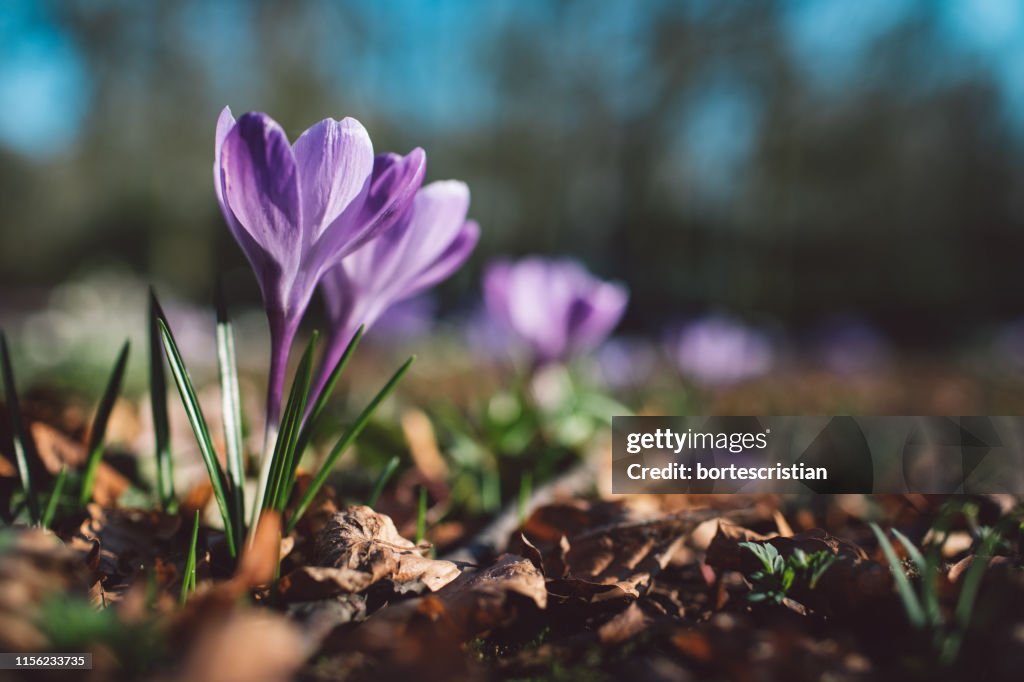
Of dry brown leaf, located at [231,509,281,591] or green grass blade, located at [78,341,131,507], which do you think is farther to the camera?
green grass blade, located at [78,341,131,507]

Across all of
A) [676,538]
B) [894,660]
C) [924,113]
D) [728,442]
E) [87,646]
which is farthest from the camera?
[924,113]

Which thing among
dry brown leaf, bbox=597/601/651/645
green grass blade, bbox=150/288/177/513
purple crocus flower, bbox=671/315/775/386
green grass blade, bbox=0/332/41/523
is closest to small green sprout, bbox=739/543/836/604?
dry brown leaf, bbox=597/601/651/645

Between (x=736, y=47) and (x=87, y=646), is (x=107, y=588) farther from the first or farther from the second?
(x=736, y=47)

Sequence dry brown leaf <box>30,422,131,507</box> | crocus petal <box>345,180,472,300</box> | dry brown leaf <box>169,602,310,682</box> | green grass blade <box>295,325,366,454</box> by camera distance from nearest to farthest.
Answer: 1. dry brown leaf <box>169,602,310,682</box>
2. green grass blade <box>295,325,366,454</box>
3. crocus petal <box>345,180,472,300</box>
4. dry brown leaf <box>30,422,131,507</box>

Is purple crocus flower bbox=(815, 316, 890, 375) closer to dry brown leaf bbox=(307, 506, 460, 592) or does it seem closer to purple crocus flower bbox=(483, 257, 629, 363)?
purple crocus flower bbox=(483, 257, 629, 363)

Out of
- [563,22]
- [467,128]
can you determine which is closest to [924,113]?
[563,22]

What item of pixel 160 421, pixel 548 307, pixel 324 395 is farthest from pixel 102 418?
pixel 548 307

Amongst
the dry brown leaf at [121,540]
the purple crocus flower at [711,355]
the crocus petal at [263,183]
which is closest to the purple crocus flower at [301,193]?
the crocus petal at [263,183]
